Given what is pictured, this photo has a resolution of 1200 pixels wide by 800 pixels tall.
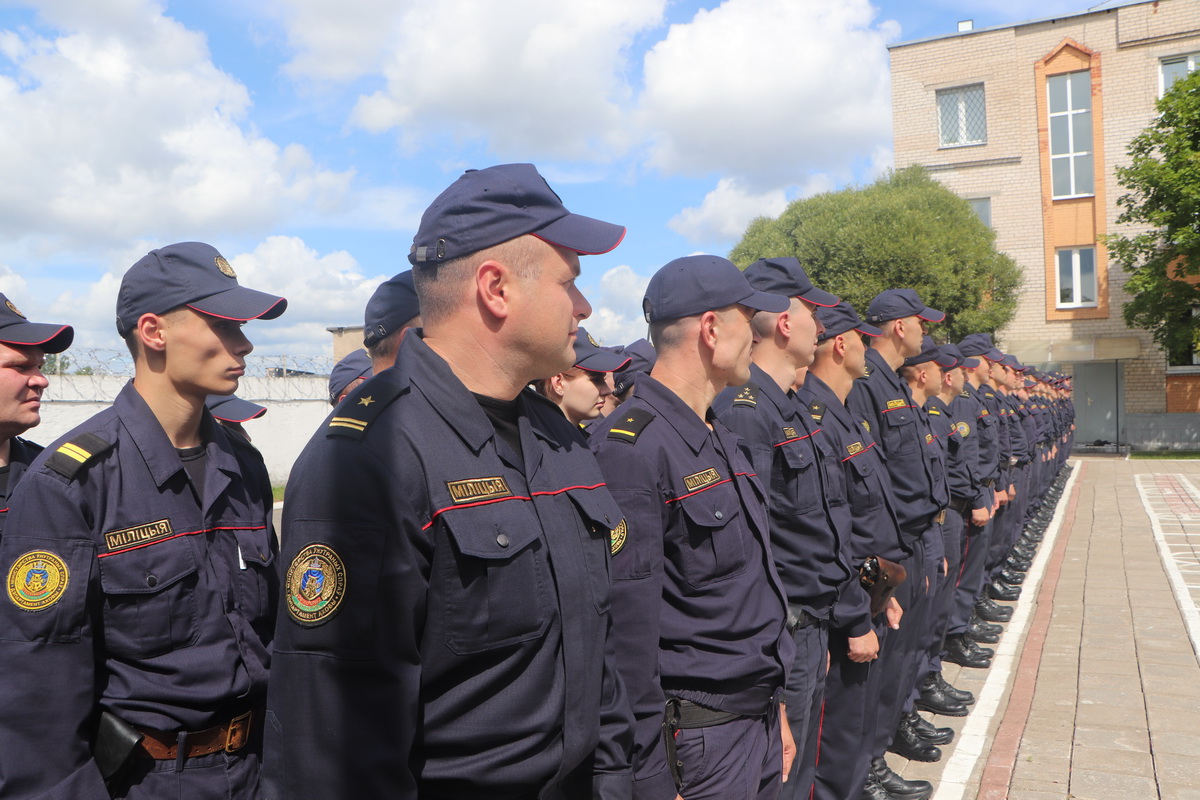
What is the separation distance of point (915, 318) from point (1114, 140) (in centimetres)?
2776

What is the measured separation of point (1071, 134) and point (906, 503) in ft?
95.3

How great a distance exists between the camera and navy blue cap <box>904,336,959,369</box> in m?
7.10

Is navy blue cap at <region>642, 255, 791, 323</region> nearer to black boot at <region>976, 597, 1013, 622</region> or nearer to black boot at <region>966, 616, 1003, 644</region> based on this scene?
black boot at <region>966, 616, 1003, 644</region>

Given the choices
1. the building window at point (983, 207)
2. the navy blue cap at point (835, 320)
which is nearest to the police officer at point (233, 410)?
the navy blue cap at point (835, 320)

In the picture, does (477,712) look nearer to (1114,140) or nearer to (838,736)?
(838,736)

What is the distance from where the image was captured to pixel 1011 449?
1005 cm

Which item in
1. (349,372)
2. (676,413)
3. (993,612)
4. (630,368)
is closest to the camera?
(676,413)

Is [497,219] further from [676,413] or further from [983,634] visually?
[983,634]

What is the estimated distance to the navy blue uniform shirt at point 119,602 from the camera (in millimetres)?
2004

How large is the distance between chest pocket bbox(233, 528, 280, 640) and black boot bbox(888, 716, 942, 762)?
13.4 feet

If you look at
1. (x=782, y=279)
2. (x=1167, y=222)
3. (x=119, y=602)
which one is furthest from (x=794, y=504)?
(x=1167, y=222)

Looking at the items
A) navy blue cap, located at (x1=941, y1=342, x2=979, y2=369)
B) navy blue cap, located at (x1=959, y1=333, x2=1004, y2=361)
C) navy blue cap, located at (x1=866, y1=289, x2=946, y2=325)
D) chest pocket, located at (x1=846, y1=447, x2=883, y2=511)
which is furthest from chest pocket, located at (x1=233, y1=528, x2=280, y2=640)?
navy blue cap, located at (x1=959, y1=333, x2=1004, y2=361)

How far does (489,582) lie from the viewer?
1609 millimetres

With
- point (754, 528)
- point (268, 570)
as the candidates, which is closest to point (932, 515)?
point (754, 528)
